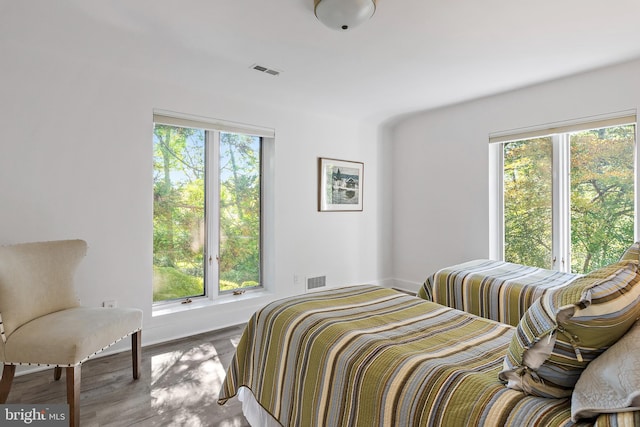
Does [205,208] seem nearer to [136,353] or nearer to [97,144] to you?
[97,144]

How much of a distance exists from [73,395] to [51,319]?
0.51 metres

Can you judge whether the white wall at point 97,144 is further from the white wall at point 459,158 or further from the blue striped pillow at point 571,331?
the blue striped pillow at point 571,331

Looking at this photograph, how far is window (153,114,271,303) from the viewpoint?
313 cm

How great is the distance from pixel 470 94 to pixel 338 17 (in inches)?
87.0

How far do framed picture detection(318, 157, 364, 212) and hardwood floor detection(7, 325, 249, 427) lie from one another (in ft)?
6.82

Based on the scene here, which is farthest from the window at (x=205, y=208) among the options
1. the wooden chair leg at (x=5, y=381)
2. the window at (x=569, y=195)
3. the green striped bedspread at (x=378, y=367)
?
the window at (x=569, y=195)

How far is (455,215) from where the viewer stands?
4.03m

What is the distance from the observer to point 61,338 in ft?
5.80

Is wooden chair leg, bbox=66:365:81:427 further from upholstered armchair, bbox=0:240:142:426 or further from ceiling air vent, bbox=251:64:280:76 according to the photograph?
ceiling air vent, bbox=251:64:280:76

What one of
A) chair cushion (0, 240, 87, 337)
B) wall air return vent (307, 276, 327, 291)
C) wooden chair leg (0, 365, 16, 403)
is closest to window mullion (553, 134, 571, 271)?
wall air return vent (307, 276, 327, 291)

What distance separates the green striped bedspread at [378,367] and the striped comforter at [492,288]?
2.70ft

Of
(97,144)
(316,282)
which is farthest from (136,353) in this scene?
(316,282)

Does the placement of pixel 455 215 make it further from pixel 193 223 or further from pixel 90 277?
pixel 90 277

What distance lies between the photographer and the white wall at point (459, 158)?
115 inches
